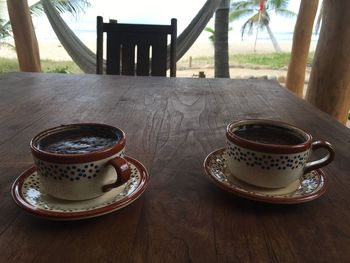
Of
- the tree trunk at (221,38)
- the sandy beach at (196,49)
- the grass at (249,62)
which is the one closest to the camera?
the tree trunk at (221,38)

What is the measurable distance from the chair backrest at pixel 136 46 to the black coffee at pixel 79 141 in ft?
3.72

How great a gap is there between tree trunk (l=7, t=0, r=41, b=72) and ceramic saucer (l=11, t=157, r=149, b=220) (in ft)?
6.95

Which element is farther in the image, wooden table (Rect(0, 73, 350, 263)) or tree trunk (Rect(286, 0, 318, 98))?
tree trunk (Rect(286, 0, 318, 98))

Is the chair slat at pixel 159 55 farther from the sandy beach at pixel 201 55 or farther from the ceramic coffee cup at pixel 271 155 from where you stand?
the sandy beach at pixel 201 55

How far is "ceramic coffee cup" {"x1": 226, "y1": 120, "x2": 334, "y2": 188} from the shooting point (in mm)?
401

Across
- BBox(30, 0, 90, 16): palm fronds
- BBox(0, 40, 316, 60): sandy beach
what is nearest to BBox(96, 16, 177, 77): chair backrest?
BBox(30, 0, 90, 16): palm fronds

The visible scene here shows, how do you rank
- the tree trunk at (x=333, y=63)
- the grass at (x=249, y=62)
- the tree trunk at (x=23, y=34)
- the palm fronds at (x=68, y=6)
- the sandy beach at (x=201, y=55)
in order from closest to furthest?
the tree trunk at (x=333, y=63) → the tree trunk at (x=23, y=34) → the palm fronds at (x=68, y=6) → the sandy beach at (x=201, y=55) → the grass at (x=249, y=62)

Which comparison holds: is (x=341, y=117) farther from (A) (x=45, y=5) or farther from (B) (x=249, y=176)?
(A) (x=45, y=5)

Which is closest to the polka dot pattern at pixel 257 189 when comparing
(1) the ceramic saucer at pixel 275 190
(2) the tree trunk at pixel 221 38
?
(1) the ceramic saucer at pixel 275 190

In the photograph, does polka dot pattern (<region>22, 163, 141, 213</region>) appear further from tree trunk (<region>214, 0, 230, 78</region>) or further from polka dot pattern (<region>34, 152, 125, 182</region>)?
tree trunk (<region>214, 0, 230, 78</region>)

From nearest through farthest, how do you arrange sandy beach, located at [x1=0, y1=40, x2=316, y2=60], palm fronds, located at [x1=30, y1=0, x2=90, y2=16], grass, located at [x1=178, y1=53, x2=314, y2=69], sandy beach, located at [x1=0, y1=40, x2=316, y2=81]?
palm fronds, located at [x1=30, y1=0, x2=90, y2=16] < sandy beach, located at [x1=0, y1=40, x2=316, y2=81] < grass, located at [x1=178, y1=53, x2=314, y2=69] < sandy beach, located at [x1=0, y1=40, x2=316, y2=60]

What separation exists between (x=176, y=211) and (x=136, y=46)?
1.22 m

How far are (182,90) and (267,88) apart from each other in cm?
31

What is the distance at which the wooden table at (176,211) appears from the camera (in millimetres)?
338
